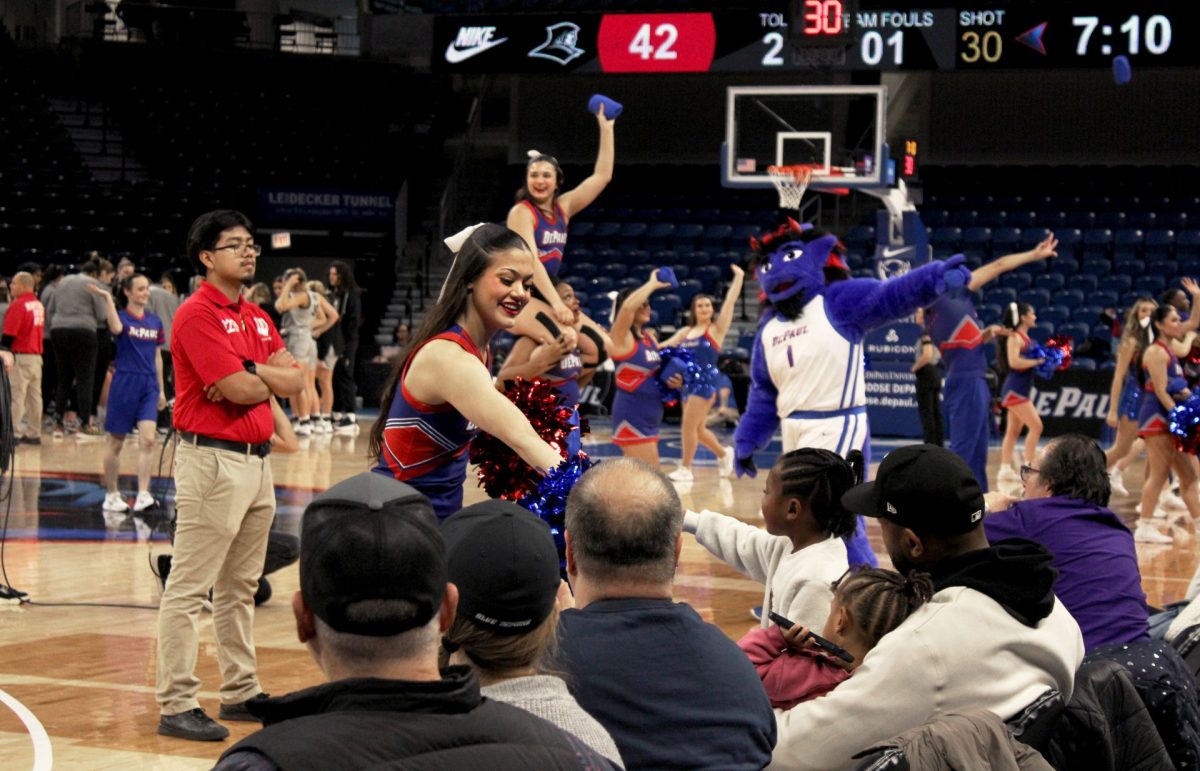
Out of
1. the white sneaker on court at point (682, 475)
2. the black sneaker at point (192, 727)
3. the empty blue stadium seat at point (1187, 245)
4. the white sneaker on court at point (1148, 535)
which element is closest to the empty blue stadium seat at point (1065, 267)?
the empty blue stadium seat at point (1187, 245)

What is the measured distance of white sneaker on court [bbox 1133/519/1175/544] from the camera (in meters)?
10.5

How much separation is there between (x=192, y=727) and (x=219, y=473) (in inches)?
34.4

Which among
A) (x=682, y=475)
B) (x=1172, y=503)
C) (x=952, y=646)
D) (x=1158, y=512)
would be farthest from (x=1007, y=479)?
(x=952, y=646)

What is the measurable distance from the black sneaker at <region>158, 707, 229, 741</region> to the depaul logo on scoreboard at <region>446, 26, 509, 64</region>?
63.5 ft

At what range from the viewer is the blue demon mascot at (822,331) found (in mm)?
7055

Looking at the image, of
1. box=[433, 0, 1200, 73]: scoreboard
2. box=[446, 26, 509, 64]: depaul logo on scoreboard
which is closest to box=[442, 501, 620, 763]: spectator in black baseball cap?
box=[433, 0, 1200, 73]: scoreboard

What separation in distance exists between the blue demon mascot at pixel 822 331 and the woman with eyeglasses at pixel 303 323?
33.3 ft

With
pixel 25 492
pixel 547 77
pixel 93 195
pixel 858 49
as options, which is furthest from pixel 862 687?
pixel 547 77

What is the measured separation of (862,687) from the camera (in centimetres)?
311

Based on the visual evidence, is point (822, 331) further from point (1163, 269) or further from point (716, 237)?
point (716, 237)

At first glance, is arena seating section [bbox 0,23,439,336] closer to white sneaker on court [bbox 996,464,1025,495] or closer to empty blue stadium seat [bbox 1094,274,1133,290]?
empty blue stadium seat [bbox 1094,274,1133,290]

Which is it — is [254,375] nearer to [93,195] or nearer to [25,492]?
[25,492]

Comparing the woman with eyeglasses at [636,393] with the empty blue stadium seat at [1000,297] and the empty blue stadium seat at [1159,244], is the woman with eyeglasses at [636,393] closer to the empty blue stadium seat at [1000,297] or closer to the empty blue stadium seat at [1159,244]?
the empty blue stadium seat at [1000,297]

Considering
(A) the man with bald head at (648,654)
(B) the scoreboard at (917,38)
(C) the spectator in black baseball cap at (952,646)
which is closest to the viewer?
(A) the man with bald head at (648,654)
